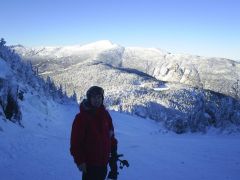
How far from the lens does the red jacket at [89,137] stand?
22.8 ft

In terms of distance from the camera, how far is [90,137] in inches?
276

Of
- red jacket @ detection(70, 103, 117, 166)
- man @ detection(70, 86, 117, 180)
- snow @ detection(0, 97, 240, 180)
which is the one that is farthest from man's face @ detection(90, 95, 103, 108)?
snow @ detection(0, 97, 240, 180)

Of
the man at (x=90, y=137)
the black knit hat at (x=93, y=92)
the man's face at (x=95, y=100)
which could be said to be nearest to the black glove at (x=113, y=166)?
the man at (x=90, y=137)

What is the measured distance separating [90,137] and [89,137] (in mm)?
19

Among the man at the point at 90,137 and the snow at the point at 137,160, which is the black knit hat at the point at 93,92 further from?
the snow at the point at 137,160

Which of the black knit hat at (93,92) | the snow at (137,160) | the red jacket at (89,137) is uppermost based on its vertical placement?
the black knit hat at (93,92)

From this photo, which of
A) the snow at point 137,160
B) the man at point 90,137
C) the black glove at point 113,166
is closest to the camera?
the man at point 90,137

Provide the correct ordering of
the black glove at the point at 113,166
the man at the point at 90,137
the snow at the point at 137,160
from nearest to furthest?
the man at the point at 90,137
the black glove at the point at 113,166
the snow at the point at 137,160

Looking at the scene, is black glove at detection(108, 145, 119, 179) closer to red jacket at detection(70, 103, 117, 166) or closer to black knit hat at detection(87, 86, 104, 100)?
red jacket at detection(70, 103, 117, 166)

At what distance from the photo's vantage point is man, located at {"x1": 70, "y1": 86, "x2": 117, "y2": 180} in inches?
273

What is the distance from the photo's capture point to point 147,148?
70.2 ft

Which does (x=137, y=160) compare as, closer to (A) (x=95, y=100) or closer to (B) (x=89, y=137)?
(B) (x=89, y=137)

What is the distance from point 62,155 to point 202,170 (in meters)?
6.49

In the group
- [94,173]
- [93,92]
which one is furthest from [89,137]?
[93,92]
